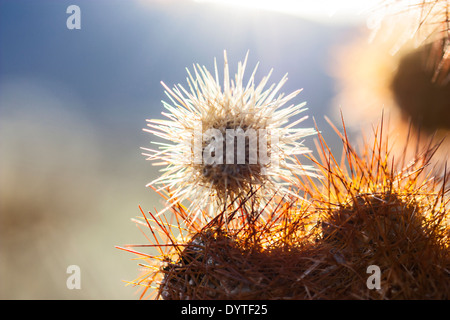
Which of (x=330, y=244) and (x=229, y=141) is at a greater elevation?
(x=229, y=141)

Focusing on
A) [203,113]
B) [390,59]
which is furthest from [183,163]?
[390,59]

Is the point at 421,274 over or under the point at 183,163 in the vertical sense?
under

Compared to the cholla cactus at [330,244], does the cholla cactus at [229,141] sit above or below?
above

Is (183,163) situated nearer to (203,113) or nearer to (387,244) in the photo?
(203,113)

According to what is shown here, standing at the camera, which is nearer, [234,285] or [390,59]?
[234,285]

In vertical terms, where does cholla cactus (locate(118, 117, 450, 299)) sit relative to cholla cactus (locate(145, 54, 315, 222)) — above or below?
below
